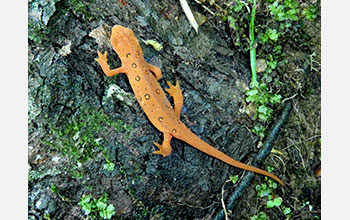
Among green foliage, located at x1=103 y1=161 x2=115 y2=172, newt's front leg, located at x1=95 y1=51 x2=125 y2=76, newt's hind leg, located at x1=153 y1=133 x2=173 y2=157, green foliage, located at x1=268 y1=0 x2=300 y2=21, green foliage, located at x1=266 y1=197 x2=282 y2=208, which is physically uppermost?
newt's front leg, located at x1=95 y1=51 x2=125 y2=76

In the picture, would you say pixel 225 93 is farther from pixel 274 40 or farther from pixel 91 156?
pixel 91 156

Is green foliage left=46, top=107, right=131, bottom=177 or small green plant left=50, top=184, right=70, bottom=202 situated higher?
green foliage left=46, top=107, right=131, bottom=177

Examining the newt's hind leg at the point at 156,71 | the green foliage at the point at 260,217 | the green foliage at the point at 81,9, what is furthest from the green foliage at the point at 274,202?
the green foliage at the point at 81,9

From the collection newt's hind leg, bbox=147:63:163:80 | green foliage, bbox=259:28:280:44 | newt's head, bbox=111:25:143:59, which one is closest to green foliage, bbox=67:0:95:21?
newt's head, bbox=111:25:143:59

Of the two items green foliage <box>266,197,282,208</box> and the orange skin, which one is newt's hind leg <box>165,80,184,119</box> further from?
green foliage <box>266,197,282,208</box>

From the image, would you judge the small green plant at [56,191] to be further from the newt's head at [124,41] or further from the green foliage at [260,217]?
the green foliage at [260,217]

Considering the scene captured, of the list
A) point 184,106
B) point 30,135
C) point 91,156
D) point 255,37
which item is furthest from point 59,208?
point 255,37

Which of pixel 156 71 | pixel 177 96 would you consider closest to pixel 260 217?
pixel 177 96
